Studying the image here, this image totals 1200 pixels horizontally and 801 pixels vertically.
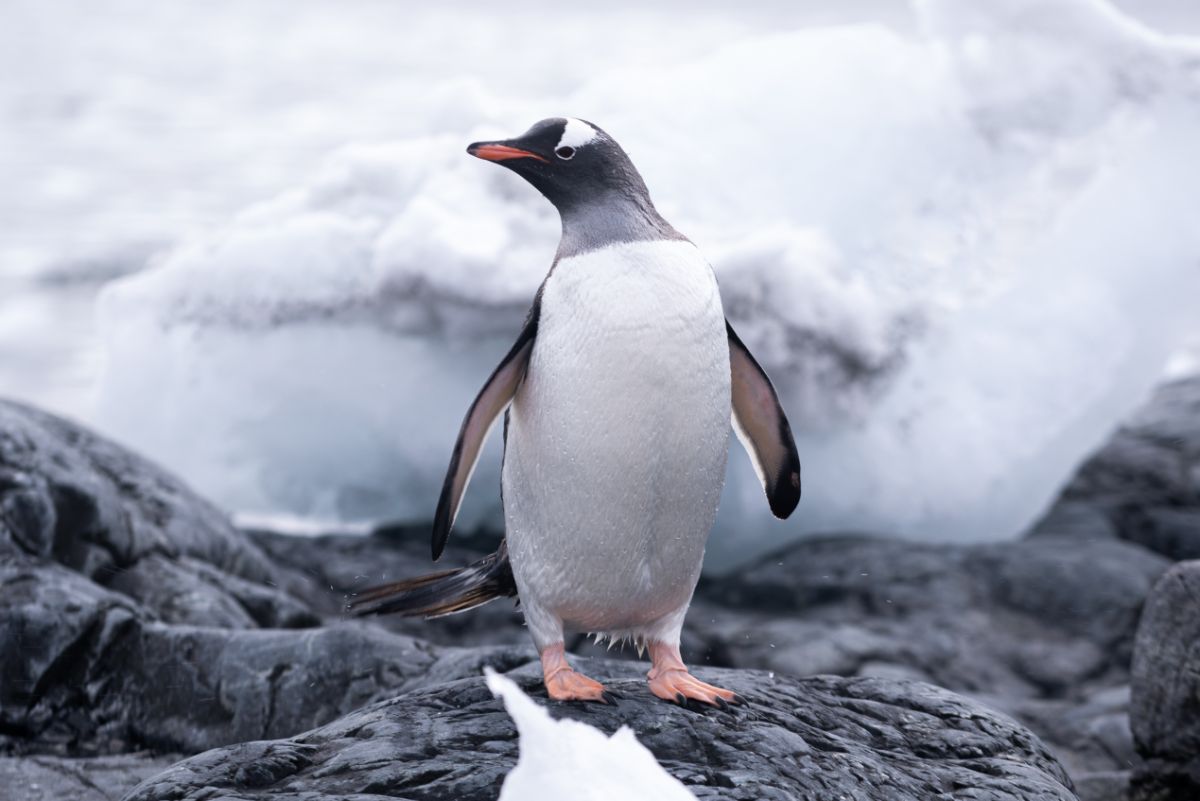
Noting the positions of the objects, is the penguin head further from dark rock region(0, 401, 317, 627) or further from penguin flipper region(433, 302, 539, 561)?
dark rock region(0, 401, 317, 627)

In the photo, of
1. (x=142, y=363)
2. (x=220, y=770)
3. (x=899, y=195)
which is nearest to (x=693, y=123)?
(x=899, y=195)

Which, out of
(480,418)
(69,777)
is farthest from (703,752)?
(69,777)

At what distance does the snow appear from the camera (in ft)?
6.56

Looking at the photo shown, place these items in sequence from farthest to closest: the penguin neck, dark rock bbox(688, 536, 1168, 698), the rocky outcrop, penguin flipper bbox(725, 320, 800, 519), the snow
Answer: dark rock bbox(688, 536, 1168, 698) < penguin flipper bbox(725, 320, 800, 519) < the penguin neck < the rocky outcrop < the snow

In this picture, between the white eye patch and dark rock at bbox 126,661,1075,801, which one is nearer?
dark rock at bbox 126,661,1075,801

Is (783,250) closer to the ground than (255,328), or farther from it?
farther from it

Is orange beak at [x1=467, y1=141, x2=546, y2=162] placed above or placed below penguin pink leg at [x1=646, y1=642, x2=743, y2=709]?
above

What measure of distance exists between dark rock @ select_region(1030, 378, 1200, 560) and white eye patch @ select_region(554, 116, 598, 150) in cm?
443

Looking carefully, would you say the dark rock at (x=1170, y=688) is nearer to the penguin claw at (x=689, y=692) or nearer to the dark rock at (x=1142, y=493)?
the penguin claw at (x=689, y=692)

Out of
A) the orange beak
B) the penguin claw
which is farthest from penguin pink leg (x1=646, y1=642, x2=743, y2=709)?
the orange beak

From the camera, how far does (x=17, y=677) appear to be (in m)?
3.60

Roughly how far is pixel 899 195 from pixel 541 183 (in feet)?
14.4

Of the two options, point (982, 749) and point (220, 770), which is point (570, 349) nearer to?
point (220, 770)

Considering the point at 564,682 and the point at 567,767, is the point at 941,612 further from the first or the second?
the point at 567,767
